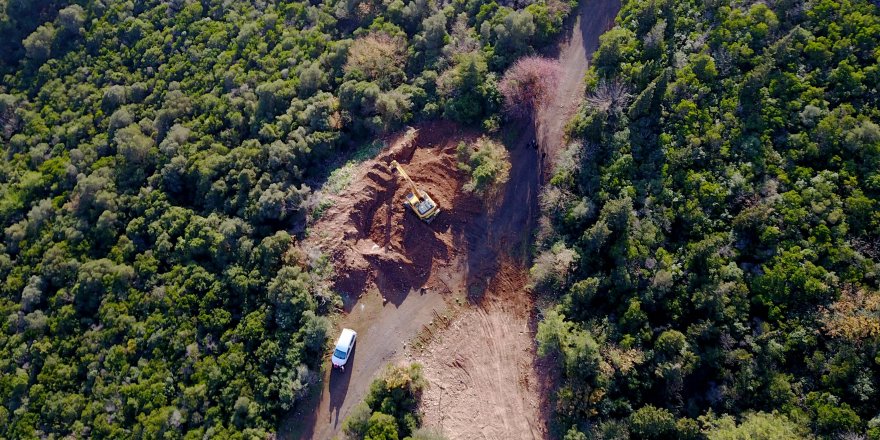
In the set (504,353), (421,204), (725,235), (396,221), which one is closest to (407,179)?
(421,204)

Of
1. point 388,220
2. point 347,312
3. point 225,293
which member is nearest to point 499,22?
point 388,220

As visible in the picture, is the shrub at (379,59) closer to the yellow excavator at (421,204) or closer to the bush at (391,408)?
the yellow excavator at (421,204)

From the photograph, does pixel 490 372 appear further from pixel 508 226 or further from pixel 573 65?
pixel 573 65

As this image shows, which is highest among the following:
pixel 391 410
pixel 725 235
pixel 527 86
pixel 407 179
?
pixel 527 86

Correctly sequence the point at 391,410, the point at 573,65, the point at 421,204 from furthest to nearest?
the point at 573,65, the point at 421,204, the point at 391,410

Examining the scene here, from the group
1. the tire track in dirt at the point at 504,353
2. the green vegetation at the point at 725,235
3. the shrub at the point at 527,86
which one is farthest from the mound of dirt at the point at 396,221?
the green vegetation at the point at 725,235

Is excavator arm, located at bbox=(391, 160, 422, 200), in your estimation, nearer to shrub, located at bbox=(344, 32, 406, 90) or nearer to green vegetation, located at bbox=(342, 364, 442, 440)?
shrub, located at bbox=(344, 32, 406, 90)

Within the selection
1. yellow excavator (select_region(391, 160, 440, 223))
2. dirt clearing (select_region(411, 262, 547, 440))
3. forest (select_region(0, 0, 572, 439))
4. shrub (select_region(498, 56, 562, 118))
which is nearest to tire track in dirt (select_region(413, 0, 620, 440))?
dirt clearing (select_region(411, 262, 547, 440))
